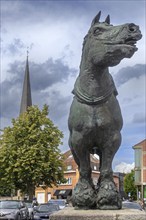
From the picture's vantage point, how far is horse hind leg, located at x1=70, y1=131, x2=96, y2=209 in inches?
215

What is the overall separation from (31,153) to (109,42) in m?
35.6

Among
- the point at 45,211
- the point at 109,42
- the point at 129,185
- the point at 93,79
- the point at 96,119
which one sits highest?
the point at 109,42

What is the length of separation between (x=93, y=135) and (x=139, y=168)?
2703 inches

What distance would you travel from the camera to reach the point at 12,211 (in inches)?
811

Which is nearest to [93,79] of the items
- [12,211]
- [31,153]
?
[12,211]

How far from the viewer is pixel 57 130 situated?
43031 mm

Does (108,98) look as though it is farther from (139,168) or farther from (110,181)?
(139,168)

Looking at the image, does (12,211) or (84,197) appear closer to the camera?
(84,197)

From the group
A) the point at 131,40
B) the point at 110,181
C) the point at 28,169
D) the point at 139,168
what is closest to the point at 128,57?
the point at 131,40

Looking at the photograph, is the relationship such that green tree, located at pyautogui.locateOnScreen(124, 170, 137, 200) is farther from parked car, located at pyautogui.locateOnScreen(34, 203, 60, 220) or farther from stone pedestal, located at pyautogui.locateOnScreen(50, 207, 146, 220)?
stone pedestal, located at pyautogui.locateOnScreen(50, 207, 146, 220)

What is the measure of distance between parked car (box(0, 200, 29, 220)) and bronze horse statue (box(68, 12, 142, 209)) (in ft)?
49.8

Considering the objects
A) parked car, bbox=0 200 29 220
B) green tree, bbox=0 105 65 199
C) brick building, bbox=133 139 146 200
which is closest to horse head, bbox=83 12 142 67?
parked car, bbox=0 200 29 220

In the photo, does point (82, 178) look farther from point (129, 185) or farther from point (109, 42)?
point (129, 185)

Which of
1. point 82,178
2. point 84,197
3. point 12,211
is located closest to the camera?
point 84,197
